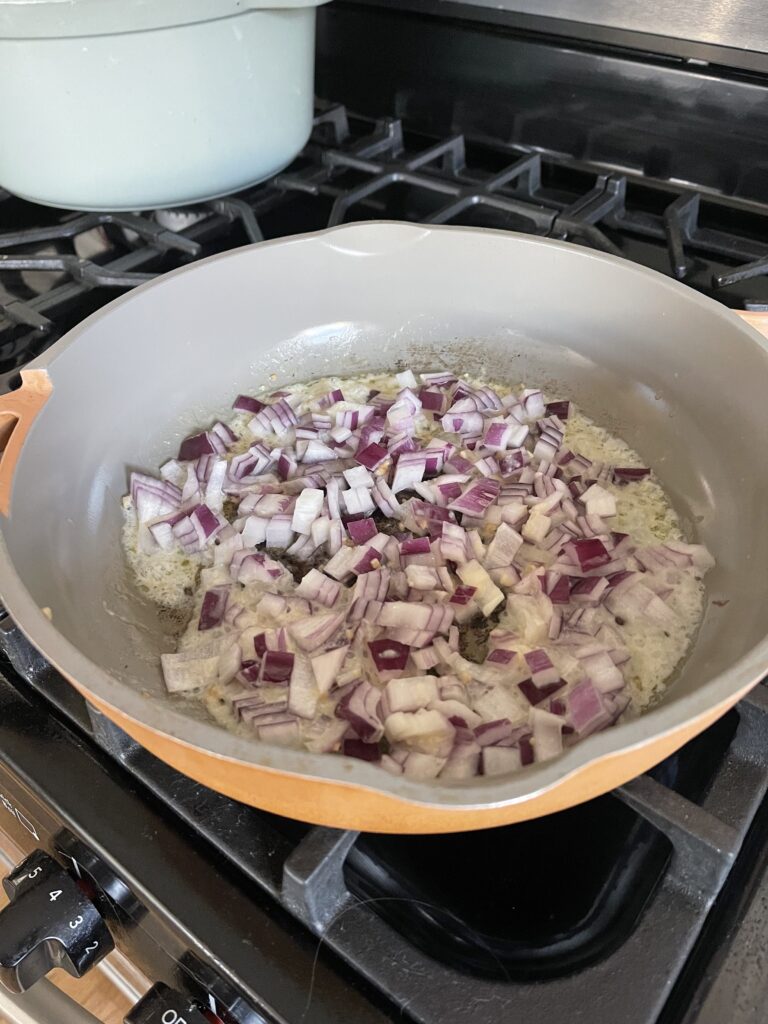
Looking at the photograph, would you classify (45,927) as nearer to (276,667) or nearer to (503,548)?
(276,667)

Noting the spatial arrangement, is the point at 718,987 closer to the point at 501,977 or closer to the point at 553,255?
the point at 501,977

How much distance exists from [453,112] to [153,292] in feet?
2.05

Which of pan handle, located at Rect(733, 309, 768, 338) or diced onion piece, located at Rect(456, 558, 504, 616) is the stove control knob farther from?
pan handle, located at Rect(733, 309, 768, 338)

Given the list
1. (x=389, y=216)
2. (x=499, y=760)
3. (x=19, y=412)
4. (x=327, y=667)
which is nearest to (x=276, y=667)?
(x=327, y=667)

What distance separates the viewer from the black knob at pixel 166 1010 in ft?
1.63

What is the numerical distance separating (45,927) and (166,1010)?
0.31ft

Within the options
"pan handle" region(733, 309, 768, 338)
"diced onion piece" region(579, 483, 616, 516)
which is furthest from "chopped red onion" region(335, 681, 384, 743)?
"pan handle" region(733, 309, 768, 338)

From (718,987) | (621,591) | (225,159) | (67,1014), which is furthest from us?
(225,159)

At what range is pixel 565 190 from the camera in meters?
1.15

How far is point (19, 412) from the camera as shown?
0.69 m

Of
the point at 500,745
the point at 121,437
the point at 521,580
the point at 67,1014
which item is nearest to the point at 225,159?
the point at 121,437

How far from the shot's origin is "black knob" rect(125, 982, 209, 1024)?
19.6 inches

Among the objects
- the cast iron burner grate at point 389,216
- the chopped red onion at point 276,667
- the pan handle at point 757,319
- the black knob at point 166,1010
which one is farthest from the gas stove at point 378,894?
the cast iron burner grate at point 389,216

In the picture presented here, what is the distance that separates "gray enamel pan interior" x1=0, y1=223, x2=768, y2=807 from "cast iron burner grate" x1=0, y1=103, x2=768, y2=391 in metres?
0.12
